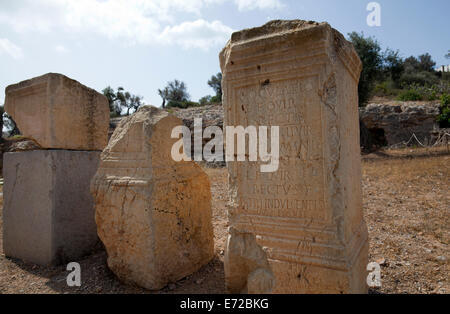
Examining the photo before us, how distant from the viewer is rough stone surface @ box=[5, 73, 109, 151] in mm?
3139

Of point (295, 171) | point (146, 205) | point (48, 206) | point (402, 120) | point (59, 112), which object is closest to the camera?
point (295, 171)

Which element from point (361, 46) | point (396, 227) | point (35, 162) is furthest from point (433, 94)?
point (35, 162)

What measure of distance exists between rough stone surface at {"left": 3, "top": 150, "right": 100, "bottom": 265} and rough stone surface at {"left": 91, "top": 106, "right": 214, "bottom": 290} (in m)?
0.79

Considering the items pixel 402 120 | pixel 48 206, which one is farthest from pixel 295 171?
pixel 402 120

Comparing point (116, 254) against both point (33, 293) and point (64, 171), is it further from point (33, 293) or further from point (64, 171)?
point (64, 171)

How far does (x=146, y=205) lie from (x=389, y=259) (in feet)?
8.19

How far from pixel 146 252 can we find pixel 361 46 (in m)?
13.9

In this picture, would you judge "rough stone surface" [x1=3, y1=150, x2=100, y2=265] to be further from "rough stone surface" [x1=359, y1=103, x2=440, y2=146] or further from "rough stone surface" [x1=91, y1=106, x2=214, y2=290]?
"rough stone surface" [x1=359, y1=103, x2=440, y2=146]

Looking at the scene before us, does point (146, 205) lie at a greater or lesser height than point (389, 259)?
greater

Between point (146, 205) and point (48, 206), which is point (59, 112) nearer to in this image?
point (48, 206)

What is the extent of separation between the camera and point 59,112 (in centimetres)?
319

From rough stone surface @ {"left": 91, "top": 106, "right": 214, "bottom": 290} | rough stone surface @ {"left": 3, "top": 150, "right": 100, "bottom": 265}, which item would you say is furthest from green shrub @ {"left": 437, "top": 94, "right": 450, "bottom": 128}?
rough stone surface @ {"left": 3, "top": 150, "right": 100, "bottom": 265}

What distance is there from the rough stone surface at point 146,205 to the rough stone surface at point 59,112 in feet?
3.06

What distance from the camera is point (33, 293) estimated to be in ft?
8.23
